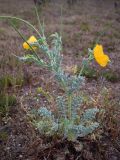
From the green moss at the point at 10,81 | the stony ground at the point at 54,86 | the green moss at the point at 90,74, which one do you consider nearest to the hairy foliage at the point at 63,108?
the stony ground at the point at 54,86

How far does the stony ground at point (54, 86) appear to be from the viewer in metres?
3.07

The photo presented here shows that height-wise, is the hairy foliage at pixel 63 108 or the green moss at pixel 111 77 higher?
the hairy foliage at pixel 63 108

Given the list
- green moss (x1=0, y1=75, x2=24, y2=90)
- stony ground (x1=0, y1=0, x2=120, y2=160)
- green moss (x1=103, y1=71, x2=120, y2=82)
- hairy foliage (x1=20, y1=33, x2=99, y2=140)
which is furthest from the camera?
green moss (x1=103, y1=71, x2=120, y2=82)

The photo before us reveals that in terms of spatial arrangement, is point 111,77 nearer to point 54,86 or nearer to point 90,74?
point 90,74

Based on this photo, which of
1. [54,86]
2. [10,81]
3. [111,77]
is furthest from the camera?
[111,77]

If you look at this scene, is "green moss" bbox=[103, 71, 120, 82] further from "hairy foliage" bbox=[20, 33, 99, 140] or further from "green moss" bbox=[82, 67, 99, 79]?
"hairy foliage" bbox=[20, 33, 99, 140]

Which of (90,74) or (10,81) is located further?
(90,74)

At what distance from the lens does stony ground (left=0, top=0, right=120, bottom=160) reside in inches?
121

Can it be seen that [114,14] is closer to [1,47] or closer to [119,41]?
[119,41]

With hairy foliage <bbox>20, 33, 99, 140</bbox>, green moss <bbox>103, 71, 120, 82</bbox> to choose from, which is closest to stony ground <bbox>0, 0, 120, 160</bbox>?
green moss <bbox>103, 71, 120, 82</bbox>

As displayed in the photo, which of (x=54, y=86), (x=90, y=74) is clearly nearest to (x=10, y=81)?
(x=54, y=86)

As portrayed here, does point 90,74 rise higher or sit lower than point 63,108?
lower

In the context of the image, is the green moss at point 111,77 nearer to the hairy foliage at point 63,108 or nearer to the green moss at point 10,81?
the green moss at point 10,81

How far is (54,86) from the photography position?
15.3 feet
